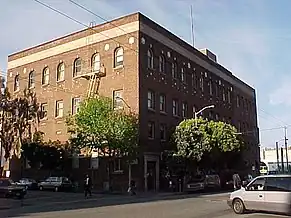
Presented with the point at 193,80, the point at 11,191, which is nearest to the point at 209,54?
the point at 193,80

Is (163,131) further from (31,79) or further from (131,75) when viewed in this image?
(31,79)

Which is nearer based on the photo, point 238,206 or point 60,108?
point 238,206

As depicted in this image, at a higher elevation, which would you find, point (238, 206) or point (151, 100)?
point (151, 100)

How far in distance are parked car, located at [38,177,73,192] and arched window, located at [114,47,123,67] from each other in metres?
12.1

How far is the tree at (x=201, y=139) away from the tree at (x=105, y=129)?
5.11 meters

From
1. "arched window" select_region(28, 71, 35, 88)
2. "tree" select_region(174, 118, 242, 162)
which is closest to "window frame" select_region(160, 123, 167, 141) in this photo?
"tree" select_region(174, 118, 242, 162)

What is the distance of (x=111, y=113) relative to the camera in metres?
38.5

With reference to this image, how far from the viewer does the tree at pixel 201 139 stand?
41.2 metres

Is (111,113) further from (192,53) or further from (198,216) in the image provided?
(198,216)

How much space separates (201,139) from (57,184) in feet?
44.9

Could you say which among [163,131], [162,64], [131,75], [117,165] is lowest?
[117,165]

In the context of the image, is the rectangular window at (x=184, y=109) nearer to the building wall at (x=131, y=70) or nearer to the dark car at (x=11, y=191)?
the building wall at (x=131, y=70)

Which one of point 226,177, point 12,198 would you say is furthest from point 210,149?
point 12,198

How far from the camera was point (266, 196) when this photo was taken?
54.8 feet
